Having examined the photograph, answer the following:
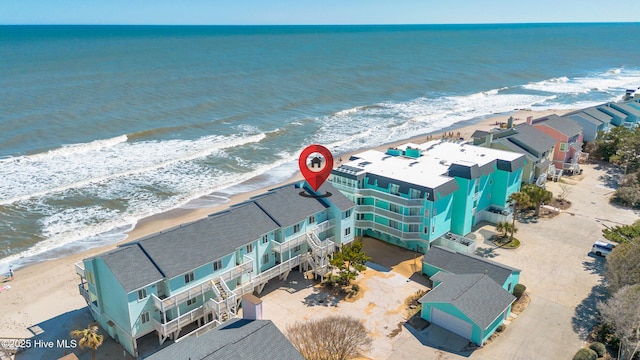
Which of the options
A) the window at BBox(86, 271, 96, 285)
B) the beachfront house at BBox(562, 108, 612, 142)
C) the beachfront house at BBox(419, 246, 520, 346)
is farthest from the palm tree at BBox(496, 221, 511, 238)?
the beachfront house at BBox(562, 108, 612, 142)

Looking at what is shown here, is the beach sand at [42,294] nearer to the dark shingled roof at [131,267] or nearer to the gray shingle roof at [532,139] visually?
the dark shingled roof at [131,267]

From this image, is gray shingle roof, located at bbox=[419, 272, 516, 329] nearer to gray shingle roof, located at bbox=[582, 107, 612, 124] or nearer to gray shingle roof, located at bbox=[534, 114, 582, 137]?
gray shingle roof, located at bbox=[534, 114, 582, 137]

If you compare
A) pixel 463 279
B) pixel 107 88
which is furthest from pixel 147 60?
pixel 463 279

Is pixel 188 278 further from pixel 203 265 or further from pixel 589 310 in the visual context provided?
pixel 589 310

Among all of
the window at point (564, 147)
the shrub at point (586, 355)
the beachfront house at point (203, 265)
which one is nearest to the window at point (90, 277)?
the beachfront house at point (203, 265)

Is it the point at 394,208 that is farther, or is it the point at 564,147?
the point at 564,147

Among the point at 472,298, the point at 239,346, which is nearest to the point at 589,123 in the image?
the point at 472,298

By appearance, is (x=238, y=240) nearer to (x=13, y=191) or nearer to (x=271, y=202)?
(x=271, y=202)

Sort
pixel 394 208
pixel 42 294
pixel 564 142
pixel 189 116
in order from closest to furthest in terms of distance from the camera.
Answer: pixel 42 294, pixel 394 208, pixel 564 142, pixel 189 116
